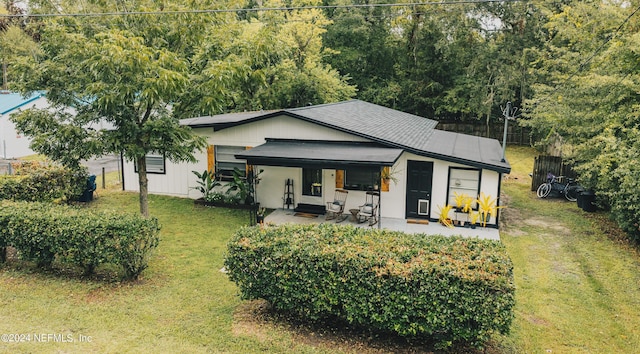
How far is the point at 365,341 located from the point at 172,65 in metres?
6.98

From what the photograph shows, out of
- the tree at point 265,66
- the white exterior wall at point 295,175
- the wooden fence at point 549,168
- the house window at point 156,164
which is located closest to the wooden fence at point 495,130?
the tree at point 265,66

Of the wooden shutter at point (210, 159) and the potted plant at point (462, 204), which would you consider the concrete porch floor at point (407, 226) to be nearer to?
the potted plant at point (462, 204)

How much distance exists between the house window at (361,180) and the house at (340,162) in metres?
0.03

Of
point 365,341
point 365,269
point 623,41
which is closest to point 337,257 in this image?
point 365,269

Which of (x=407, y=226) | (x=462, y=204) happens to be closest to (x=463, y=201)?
(x=462, y=204)

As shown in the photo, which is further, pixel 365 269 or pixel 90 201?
pixel 90 201

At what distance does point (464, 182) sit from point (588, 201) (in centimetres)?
529

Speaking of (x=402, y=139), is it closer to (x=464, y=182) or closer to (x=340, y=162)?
(x=464, y=182)

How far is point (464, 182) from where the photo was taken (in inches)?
513

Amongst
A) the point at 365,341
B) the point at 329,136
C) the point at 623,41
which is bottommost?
the point at 365,341

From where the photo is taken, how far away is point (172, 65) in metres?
9.88

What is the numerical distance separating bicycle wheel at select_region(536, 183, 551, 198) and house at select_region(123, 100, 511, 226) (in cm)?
284

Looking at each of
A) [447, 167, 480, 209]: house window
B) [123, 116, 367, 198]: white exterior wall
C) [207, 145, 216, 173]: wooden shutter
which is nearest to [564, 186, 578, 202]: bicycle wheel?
[447, 167, 480, 209]: house window

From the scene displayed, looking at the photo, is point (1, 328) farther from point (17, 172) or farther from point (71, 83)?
point (17, 172)
